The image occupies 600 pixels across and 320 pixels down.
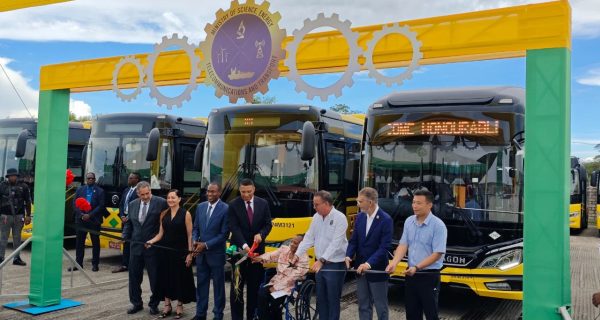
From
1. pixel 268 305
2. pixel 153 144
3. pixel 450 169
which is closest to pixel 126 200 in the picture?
pixel 153 144

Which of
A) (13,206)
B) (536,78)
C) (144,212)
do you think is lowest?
(13,206)

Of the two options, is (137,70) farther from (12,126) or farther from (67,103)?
(12,126)

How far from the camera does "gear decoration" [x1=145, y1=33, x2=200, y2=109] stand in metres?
6.72

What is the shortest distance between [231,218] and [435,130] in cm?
319

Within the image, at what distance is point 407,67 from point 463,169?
114 inches

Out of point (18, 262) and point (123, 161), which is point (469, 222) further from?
point (18, 262)

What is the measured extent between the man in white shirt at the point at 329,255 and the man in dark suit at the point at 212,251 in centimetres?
127

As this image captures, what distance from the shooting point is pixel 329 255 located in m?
5.96

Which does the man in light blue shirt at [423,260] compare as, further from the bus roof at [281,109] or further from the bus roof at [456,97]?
the bus roof at [281,109]

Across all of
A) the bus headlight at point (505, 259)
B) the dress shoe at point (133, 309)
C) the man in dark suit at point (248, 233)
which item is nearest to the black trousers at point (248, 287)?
the man in dark suit at point (248, 233)

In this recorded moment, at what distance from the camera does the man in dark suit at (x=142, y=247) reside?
7566mm

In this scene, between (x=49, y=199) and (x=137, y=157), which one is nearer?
(x=49, y=199)

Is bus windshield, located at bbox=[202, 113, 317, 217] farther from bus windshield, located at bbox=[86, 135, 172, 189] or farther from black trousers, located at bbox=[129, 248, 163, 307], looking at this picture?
black trousers, located at bbox=[129, 248, 163, 307]

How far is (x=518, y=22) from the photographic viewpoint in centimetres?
491
